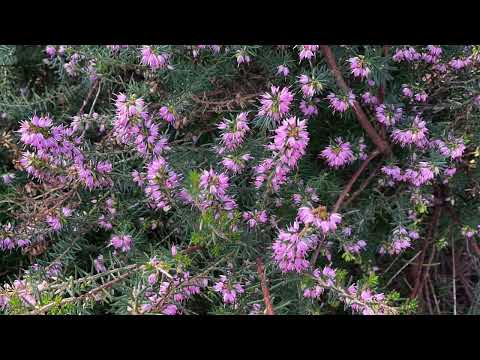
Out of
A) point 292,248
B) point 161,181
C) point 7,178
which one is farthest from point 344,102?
point 7,178

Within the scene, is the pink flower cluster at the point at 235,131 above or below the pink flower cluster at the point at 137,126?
Result: above

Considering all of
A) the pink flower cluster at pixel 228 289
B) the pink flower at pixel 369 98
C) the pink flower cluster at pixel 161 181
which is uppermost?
the pink flower at pixel 369 98

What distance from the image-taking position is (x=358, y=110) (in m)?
3.14

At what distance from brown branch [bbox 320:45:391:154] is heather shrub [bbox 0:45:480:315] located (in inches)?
0.5

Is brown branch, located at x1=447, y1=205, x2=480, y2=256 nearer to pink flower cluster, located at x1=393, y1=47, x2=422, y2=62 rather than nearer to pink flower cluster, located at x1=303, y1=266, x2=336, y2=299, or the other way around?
pink flower cluster, located at x1=393, y1=47, x2=422, y2=62

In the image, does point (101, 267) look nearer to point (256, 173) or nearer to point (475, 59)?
Result: point (256, 173)

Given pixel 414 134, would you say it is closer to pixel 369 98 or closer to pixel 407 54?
pixel 369 98

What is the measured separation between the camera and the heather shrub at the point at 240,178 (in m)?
2.58

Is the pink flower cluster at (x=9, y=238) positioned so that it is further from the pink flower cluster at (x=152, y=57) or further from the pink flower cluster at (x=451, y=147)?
the pink flower cluster at (x=451, y=147)

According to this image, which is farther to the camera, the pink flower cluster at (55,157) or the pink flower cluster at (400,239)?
the pink flower cluster at (400,239)

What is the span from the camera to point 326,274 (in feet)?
8.46

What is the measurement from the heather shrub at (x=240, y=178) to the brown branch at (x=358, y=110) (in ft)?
0.04

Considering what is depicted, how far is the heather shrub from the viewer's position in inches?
102

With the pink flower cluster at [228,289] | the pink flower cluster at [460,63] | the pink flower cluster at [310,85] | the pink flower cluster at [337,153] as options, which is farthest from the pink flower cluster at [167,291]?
the pink flower cluster at [460,63]
